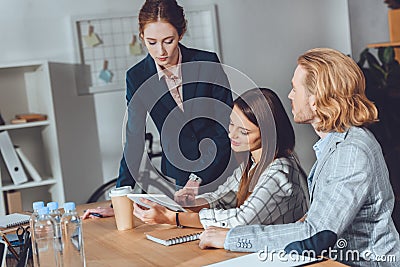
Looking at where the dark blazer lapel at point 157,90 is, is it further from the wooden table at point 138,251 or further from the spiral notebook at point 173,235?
the spiral notebook at point 173,235

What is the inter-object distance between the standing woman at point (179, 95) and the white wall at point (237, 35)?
1380 millimetres

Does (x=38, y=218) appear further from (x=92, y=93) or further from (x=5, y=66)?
(x=92, y=93)

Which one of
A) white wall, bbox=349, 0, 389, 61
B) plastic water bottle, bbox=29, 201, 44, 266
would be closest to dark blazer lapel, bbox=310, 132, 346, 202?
plastic water bottle, bbox=29, 201, 44, 266

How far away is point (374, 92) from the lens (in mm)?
4297

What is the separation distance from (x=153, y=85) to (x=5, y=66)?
4.30 feet

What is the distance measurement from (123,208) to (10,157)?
70.6 inches

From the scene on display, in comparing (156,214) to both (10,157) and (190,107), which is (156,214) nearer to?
(190,107)

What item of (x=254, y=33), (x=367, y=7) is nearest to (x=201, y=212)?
(x=254, y=33)

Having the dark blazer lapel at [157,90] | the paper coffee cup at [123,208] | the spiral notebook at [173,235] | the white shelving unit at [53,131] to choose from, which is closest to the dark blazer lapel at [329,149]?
the spiral notebook at [173,235]

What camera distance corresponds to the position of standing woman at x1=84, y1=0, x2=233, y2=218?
9.43 ft

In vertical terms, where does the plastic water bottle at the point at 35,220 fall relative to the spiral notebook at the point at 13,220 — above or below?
above

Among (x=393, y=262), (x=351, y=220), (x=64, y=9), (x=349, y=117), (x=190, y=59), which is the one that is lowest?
(x=393, y=262)

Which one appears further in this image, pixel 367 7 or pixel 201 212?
pixel 367 7

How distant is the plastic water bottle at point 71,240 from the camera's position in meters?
1.95
